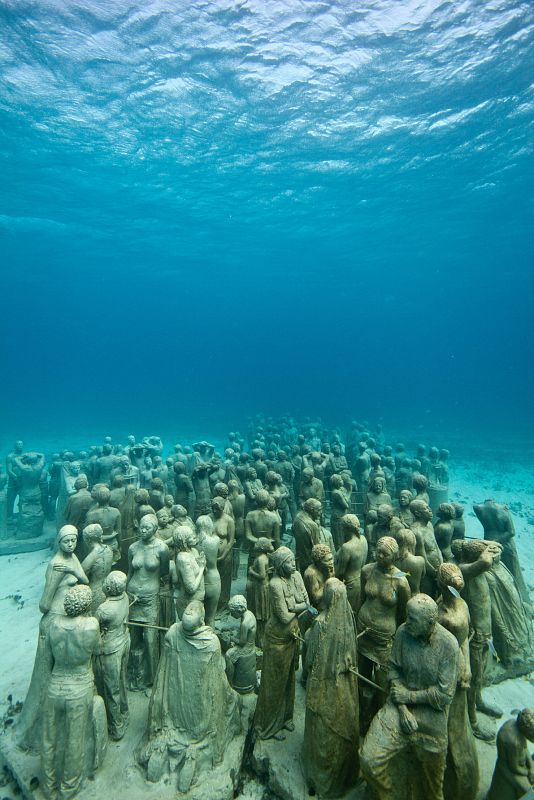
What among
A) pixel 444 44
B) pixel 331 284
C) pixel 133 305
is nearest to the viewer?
pixel 444 44

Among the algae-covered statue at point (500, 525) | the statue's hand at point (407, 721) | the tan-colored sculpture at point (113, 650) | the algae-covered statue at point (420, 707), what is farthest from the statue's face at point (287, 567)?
the algae-covered statue at point (500, 525)

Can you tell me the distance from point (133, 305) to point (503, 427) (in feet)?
329

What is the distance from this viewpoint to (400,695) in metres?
3.88

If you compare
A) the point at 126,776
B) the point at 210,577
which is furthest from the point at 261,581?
the point at 126,776

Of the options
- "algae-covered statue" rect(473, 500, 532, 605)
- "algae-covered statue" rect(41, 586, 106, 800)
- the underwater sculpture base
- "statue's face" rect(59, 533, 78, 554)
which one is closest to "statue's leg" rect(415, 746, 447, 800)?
the underwater sculpture base

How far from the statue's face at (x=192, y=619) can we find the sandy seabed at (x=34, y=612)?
2190mm

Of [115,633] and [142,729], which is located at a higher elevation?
[115,633]

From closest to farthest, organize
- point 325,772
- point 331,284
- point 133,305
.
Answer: point 325,772
point 331,284
point 133,305

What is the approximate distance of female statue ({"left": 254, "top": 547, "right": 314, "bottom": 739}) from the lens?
5.17 m

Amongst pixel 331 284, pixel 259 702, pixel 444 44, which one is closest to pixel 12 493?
pixel 259 702

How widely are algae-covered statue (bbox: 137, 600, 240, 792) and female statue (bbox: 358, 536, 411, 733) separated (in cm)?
189

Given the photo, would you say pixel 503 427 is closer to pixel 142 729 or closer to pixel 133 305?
pixel 142 729

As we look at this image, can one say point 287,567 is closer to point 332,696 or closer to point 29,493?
point 332,696

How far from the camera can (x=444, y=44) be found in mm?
17234
